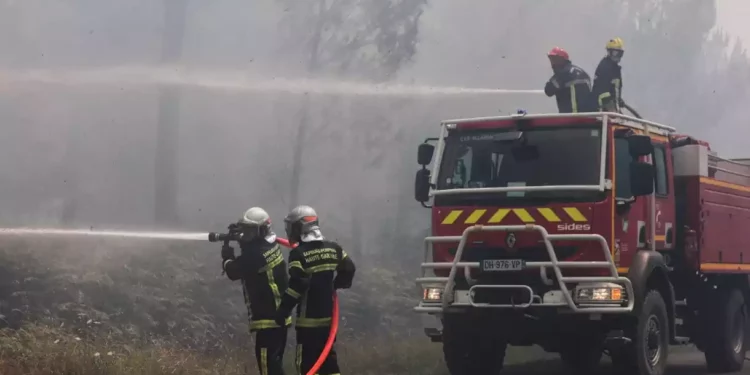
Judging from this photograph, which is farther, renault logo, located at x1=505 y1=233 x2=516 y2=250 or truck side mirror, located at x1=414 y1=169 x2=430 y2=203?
truck side mirror, located at x1=414 y1=169 x2=430 y2=203

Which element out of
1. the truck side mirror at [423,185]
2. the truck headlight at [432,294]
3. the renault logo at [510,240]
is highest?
the truck side mirror at [423,185]

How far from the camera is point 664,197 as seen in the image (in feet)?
33.4

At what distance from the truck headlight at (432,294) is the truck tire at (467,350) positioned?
0.97 ft

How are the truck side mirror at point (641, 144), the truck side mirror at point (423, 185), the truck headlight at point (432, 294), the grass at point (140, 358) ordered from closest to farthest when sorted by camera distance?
1. the grass at point (140, 358)
2. the truck side mirror at point (641, 144)
3. the truck headlight at point (432, 294)
4. the truck side mirror at point (423, 185)

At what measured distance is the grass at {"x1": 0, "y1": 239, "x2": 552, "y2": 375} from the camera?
9.37m

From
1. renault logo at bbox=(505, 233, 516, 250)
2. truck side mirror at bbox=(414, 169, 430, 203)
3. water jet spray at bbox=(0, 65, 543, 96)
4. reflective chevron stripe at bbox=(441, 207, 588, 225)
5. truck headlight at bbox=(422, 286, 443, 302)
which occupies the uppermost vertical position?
water jet spray at bbox=(0, 65, 543, 96)

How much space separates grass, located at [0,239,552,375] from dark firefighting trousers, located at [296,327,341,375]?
2399mm

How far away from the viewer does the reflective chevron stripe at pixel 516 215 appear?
29.4ft

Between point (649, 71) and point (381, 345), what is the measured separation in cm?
1974

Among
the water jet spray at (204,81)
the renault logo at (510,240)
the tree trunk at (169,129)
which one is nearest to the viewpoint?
the renault logo at (510,240)

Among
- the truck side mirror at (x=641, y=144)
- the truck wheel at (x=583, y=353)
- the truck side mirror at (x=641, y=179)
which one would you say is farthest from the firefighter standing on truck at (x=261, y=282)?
the truck side mirror at (x=641, y=144)

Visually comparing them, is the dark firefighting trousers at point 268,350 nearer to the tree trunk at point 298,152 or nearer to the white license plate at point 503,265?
the white license plate at point 503,265

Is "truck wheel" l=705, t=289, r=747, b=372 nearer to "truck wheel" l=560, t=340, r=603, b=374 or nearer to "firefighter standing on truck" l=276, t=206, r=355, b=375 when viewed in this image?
"truck wheel" l=560, t=340, r=603, b=374

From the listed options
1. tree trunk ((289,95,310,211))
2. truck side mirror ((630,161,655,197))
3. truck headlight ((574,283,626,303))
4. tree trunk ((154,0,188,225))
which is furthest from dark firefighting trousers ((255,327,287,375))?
tree trunk ((289,95,310,211))
